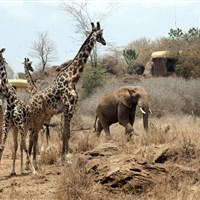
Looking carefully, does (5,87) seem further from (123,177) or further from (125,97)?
(125,97)

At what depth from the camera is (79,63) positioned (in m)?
12.2

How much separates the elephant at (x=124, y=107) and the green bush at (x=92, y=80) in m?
19.5

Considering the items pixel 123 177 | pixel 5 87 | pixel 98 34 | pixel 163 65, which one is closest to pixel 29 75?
pixel 98 34

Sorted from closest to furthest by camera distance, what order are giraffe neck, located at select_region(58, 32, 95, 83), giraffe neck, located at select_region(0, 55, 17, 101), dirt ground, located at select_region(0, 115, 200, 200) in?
dirt ground, located at select_region(0, 115, 200, 200)
giraffe neck, located at select_region(0, 55, 17, 101)
giraffe neck, located at select_region(58, 32, 95, 83)

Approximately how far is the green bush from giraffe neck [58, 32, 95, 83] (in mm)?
25713

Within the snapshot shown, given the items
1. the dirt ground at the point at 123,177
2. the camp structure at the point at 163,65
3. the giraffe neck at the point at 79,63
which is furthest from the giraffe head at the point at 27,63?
the camp structure at the point at 163,65

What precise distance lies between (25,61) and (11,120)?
14.3ft

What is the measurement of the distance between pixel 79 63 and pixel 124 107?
18.0 feet

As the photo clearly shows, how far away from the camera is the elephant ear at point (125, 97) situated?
57.1 ft

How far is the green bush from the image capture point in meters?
38.7

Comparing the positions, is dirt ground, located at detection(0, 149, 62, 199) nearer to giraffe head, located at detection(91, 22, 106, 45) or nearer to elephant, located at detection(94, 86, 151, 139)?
giraffe head, located at detection(91, 22, 106, 45)

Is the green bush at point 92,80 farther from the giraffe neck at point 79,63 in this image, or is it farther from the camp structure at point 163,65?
the giraffe neck at point 79,63

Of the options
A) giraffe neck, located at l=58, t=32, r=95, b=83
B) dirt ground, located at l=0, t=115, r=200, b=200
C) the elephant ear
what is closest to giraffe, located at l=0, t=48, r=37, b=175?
dirt ground, located at l=0, t=115, r=200, b=200

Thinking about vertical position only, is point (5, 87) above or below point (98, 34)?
below
